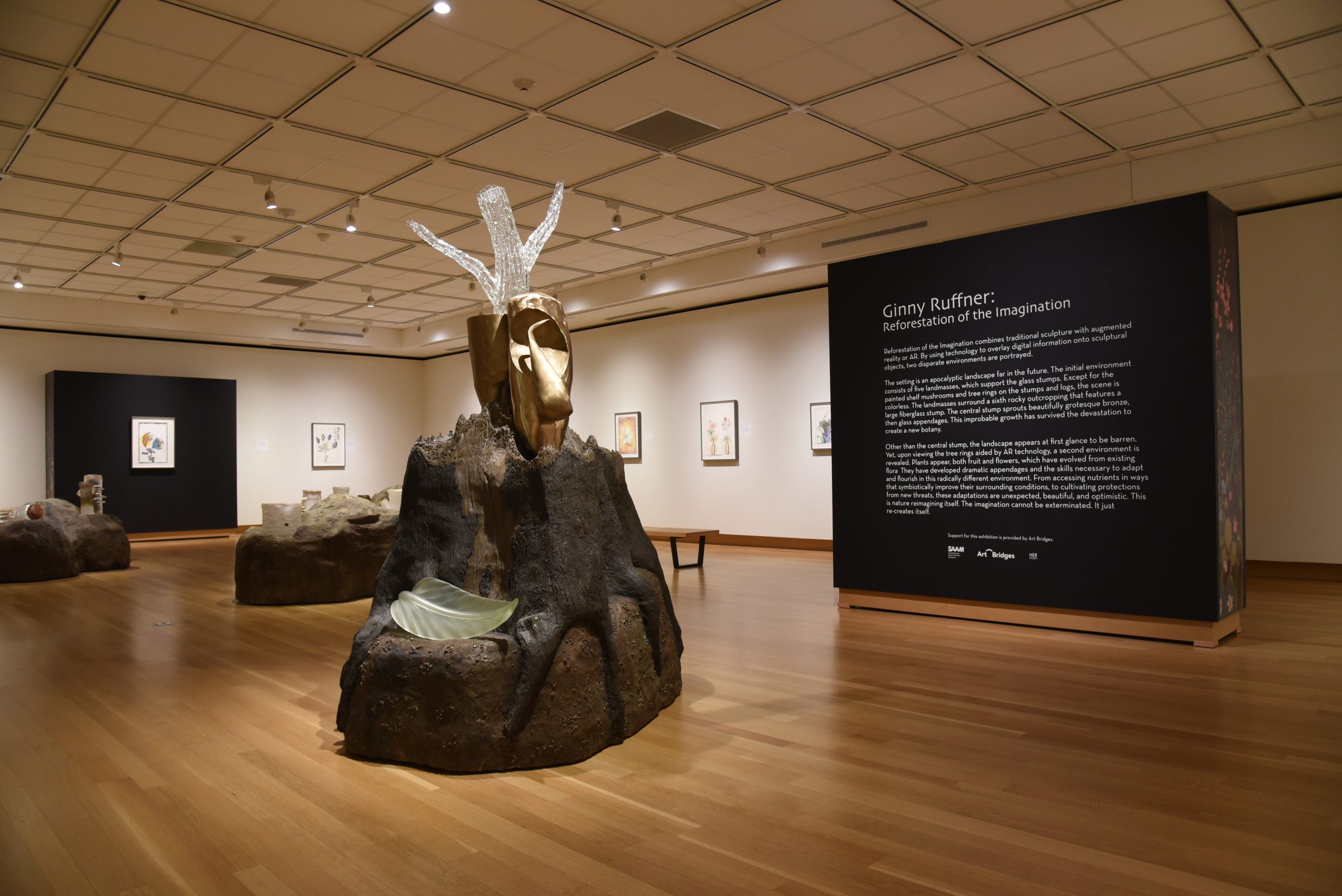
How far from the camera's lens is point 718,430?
1319cm

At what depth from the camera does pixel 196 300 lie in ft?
45.7

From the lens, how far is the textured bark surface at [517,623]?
3.54m

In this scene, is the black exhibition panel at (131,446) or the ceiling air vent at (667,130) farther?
the black exhibition panel at (131,446)

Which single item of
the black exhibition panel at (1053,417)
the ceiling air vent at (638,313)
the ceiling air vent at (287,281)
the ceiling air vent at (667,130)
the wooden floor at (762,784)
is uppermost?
the ceiling air vent at (667,130)

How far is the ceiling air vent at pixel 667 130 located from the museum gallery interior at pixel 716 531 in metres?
0.04

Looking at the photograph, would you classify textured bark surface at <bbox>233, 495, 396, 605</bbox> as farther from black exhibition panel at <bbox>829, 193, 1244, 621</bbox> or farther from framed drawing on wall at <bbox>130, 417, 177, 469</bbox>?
framed drawing on wall at <bbox>130, 417, 177, 469</bbox>

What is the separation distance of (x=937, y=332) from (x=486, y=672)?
15.2 feet

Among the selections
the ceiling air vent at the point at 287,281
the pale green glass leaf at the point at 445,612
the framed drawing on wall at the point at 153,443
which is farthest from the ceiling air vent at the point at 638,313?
the pale green glass leaf at the point at 445,612

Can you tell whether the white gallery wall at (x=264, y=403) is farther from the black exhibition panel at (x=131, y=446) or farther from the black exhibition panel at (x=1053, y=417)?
the black exhibition panel at (x=1053, y=417)

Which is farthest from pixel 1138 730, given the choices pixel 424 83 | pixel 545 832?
pixel 424 83

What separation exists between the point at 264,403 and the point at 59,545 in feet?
23.4

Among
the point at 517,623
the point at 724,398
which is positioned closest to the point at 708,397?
the point at 724,398

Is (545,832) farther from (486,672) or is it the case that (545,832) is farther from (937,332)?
(937,332)

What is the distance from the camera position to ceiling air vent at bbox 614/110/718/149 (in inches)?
270
